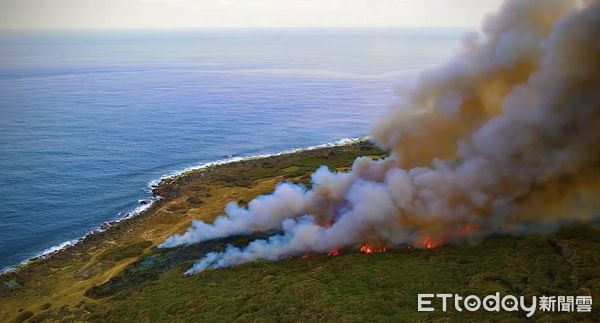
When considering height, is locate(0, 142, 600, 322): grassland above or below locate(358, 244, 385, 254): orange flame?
below

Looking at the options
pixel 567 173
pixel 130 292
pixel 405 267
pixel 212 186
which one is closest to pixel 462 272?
pixel 405 267

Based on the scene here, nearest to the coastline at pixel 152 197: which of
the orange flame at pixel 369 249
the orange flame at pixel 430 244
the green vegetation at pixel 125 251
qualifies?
the green vegetation at pixel 125 251

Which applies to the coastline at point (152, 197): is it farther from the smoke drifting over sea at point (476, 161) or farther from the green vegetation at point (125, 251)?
the smoke drifting over sea at point (476, 161)

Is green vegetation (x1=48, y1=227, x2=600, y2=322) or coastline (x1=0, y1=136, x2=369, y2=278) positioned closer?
green vegetation (x1=48, y1=227, x2=600, y2=322)

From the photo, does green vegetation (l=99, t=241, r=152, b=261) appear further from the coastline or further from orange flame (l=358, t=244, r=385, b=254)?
orange flame (l=358, t=244, r=385, b=254)

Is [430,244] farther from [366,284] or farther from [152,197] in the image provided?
[152,197]

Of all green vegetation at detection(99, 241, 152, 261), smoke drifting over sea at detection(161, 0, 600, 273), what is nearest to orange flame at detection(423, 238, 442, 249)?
smoke drifting over sea at detection(161, 0, 600, 273)
